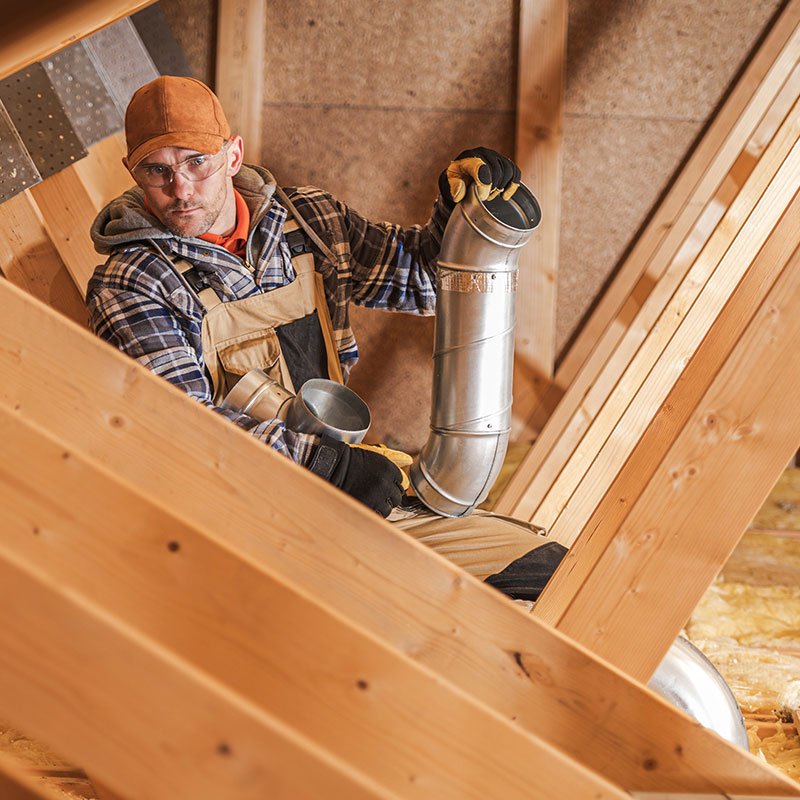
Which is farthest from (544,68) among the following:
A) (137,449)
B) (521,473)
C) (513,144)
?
(137,449)

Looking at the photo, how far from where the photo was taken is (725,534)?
941mm

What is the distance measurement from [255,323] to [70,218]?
2.38ft

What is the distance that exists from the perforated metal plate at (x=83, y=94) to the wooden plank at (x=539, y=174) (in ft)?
4.30

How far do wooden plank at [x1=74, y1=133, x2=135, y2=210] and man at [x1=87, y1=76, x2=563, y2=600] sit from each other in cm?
45

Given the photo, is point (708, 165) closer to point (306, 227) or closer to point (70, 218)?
point (306, 227)

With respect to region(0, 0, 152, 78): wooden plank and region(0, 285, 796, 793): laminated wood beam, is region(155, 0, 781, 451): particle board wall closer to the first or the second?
region(0, 0, 152, 78): wooden plank

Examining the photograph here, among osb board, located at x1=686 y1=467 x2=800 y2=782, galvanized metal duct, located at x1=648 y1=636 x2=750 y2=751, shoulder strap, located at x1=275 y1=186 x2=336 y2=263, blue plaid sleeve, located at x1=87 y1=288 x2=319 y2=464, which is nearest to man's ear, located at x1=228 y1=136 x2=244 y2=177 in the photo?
shoulder strap, located at x1=275 y1=186 x2=336 y2=263

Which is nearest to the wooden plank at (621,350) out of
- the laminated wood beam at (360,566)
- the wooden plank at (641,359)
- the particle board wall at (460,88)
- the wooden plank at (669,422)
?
the wooden plank at (641,359)

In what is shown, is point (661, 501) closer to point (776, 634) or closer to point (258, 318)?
point (258, 318)

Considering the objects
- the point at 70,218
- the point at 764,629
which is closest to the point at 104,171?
the point at 70,218

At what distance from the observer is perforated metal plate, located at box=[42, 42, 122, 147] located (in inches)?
82.1

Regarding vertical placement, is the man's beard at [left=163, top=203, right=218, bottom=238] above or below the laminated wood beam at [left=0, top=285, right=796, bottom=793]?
above

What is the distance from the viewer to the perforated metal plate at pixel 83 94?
2.09 metres

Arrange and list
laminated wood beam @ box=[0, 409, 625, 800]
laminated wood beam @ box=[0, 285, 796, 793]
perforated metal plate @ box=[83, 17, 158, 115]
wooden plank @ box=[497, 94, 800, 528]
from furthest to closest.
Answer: perforated metal plate @ box=[83, 17, 158, 115], wooden plank @ box=[497, 94, 800, 528], laminated wood beam @ box=[0, 285, 796, 793], laminated wood beam @ box=[0, 409, 625, 800]
